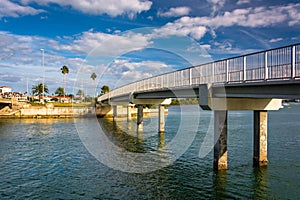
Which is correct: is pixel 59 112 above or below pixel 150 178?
above

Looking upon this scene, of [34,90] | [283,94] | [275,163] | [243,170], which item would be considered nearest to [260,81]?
[283,94]

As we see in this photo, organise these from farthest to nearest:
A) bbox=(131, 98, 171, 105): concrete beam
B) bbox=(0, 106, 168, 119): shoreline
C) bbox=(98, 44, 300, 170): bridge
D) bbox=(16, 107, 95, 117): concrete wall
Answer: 1. bbox=(16, 107, 95, 117): concrete wall
2. bbox=(0, 106, 168, 119): shoreline
3. bbox=(131, 98, 171, 105): concrete beam
4. bbox=(98, 44, 300, 170): bridge

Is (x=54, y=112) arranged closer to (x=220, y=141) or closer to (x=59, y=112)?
(x=59, y=112)

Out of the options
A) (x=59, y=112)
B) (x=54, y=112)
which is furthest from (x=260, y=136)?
(x=59, y=112)

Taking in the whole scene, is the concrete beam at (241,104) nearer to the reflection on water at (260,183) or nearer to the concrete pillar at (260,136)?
the concrete pillar at (260,136)

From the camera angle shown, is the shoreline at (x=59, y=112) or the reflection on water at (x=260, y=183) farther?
the shoreline at (x=59, y=112)

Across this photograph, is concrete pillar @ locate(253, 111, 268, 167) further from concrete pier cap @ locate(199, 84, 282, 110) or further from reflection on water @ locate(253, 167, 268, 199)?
reflection on water @ locate(253, 167, 268, 199)

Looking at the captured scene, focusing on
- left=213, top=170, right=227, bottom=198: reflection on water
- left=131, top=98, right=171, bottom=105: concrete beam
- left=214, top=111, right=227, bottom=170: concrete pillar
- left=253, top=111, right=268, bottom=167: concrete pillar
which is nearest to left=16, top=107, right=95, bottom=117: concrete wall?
left=131, top=98, right=171, bottom=105: concrete beam

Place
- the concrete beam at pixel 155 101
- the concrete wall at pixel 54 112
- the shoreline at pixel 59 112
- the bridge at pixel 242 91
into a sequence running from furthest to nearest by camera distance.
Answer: the concrete wall at pixel 54 112 < the shoreline at pixel 59 112 < the concrete beam at pixel 155 101 < the bridge at pixel 242 91

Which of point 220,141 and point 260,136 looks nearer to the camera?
point 220,141

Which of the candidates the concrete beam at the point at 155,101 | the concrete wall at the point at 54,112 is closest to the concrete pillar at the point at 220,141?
the concrete beam at the point at 155,101

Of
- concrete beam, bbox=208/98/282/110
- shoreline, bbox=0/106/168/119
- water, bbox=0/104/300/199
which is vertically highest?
concrete beam, bbox=208/98/282/110

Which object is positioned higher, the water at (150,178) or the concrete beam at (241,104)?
the concrete beam at (241,104)

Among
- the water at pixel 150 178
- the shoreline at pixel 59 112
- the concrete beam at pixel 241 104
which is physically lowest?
the water at pixel 150 178
